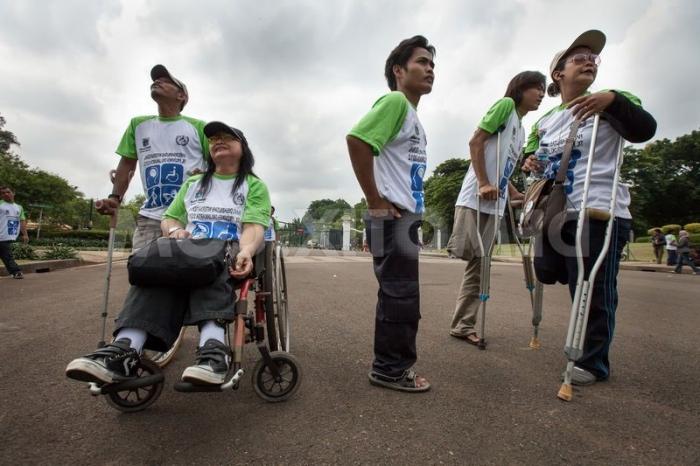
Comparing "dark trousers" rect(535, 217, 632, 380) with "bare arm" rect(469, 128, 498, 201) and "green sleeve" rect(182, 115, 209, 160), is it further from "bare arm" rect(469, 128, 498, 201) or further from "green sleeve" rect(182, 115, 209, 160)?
"green sleeve" rect(182, 115, 209, 160)

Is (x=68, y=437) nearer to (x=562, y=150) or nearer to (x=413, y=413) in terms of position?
(x=413, y=413)

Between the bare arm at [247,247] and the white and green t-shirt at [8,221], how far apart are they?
8053 mm

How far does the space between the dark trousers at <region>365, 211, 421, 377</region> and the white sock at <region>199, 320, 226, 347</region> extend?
86cm

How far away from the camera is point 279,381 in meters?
2.02

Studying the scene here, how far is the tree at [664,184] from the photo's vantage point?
34.9 meters

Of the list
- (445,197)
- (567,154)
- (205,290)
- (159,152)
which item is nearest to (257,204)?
(205,290)

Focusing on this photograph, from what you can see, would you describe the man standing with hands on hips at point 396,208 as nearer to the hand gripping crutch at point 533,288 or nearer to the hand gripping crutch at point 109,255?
the hand gripping crutch at point 533,288

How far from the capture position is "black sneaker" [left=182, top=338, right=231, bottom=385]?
1.58 m

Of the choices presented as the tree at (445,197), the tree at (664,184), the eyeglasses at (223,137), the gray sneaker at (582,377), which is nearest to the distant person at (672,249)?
the gray sneaker at (582,377)

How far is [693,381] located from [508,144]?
1.88 m

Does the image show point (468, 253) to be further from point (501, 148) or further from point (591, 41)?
point (591, 41)

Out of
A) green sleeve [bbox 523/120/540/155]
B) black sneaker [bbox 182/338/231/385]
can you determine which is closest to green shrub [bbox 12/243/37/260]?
black sneaker [bbox 182/338/231/385]

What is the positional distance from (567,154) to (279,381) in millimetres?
2043

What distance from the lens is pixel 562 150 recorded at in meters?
2.50
